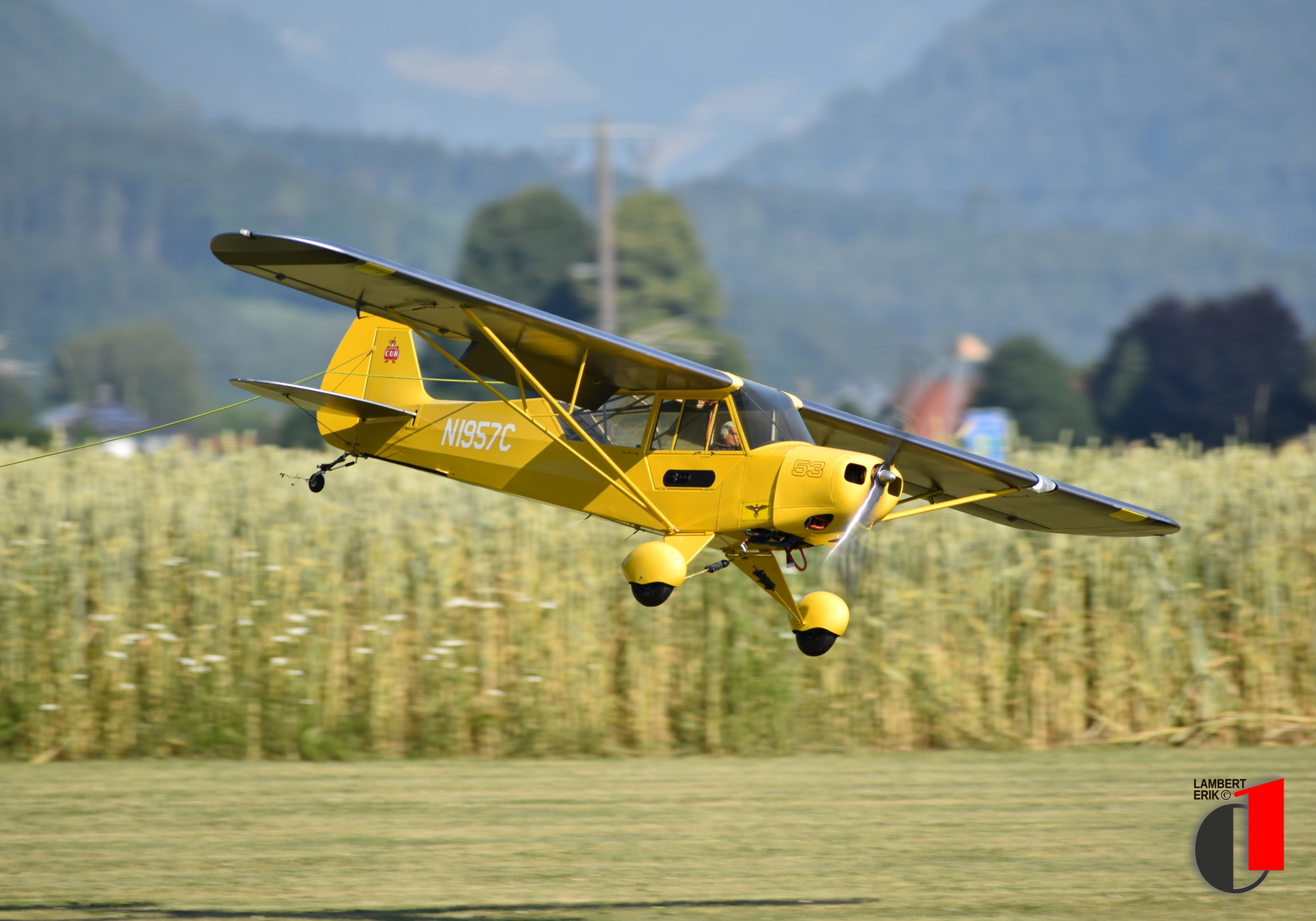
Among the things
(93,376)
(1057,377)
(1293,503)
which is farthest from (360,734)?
(93,376)

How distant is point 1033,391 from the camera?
3514 inches

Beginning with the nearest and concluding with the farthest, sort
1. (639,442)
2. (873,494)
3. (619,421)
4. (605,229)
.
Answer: (873,494)
(639,442)
(619,421)
(605,229)

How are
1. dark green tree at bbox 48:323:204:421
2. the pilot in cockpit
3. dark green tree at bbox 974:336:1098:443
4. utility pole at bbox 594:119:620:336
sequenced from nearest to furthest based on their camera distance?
the pilot in cockpit → utility pole at bbox 594:119:620:336 → dark green tree at bbox 974:336:1098:443 → dark green tree at bbox 48:323:204:421

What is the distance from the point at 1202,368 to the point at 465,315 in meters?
91.1

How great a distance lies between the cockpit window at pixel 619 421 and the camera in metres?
8.94

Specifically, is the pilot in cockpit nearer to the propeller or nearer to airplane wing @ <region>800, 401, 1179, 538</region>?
the propeller

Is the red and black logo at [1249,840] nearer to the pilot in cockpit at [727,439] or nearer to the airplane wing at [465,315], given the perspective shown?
the pilot in cockpit at [727,439]

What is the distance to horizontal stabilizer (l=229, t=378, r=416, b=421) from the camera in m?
9.03

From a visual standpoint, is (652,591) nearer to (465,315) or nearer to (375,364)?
(465,315)

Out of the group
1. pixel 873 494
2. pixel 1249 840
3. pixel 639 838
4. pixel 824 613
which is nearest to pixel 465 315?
pixel 873 494

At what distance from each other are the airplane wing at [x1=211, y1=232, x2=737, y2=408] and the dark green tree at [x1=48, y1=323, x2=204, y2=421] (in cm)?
11828

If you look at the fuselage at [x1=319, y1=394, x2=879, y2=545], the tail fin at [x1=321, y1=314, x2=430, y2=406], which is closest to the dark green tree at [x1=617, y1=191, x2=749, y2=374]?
the tail fin at [x1=321, y1=314, x2=430, y2=406]

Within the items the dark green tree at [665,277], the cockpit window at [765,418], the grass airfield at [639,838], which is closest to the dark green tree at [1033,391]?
the dark green tree at [665,277]

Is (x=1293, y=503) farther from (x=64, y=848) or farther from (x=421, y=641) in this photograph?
(x=64, y=848)
